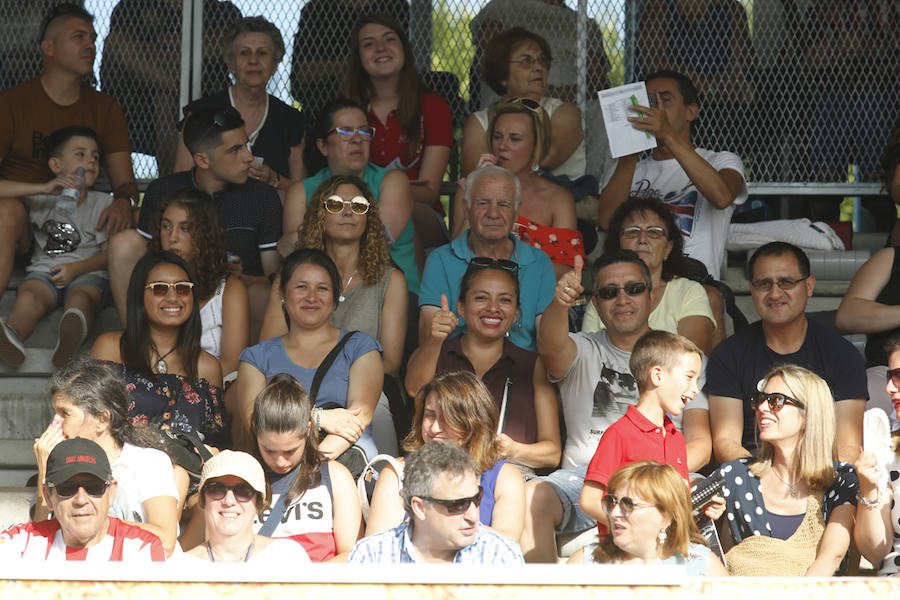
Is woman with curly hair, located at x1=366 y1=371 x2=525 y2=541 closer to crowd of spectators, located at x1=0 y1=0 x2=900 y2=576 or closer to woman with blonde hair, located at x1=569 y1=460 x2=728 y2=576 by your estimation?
crowd of spectators, located at x1=0 y1=0 x2=900 y2=576

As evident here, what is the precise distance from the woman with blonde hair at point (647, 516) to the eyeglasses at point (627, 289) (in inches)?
48.6

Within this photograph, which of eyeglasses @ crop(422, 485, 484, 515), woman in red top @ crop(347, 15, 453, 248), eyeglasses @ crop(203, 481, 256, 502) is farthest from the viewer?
woman in red top @ crop(347, 15, 453, 248)

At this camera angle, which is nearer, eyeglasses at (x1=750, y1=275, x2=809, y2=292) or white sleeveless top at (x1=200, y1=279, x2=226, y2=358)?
eyeglasses at (x1=750, y1=275, x2=809, y2=292)

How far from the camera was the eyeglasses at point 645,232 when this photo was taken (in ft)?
16.1

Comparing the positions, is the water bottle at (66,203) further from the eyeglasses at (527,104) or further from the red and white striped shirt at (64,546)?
the red and white striped shirt at (64,546)

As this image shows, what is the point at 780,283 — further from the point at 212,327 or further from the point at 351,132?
the point at 212,327

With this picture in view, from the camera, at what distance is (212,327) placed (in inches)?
196

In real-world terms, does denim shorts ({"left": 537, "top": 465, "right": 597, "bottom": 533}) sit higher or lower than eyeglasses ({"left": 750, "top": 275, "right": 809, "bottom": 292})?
lower

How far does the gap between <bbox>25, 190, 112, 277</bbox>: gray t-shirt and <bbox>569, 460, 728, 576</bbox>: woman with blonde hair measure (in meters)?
3.15

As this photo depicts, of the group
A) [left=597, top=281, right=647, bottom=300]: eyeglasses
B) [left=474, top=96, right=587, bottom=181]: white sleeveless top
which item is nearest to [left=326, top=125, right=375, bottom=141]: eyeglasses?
[left=474, top=96, right=587, bottom=181]: white sleeveless top

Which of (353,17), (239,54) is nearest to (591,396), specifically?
(239,54)

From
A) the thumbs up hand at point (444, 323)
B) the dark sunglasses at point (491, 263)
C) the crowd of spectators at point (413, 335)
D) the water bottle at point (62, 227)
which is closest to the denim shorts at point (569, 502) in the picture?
the crowd of spectators at point (413, 335)

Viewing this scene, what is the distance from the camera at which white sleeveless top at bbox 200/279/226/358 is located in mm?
4969

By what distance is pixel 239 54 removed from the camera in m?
6.05
